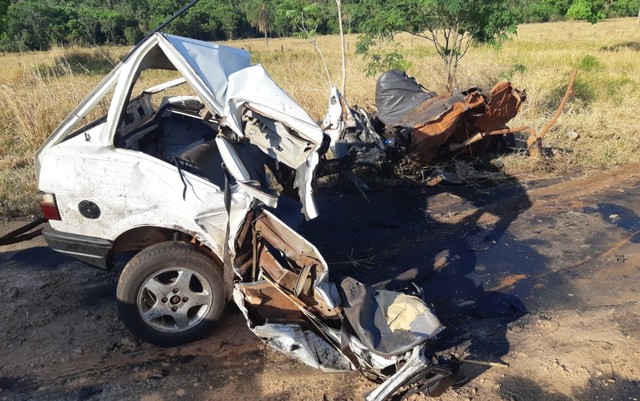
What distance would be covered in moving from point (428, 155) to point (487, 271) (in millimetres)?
2548

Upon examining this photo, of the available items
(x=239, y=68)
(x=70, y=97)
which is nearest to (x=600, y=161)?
(x=239, y=68)

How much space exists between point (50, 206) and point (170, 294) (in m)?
1.13

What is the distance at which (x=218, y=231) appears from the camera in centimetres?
356

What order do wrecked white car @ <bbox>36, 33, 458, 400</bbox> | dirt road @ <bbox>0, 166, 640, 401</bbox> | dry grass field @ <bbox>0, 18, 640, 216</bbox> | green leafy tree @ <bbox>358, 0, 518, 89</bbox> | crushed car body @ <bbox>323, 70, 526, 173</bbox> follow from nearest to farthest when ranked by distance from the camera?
wrecked white car @ <bbox>36, 33, 458, 400</bbox>, dirt road @ <bbox>0, 166, 640, 401</bbox>, crushed car body @ <bbox>323, 70, 526, 173</bbox>, dry grass field @ <bbox>0, 18, 640, 216</bbox>, green leafy tree @ <bbox>358, 0, 518, 89</bbox>

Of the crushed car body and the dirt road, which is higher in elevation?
the crushed car body

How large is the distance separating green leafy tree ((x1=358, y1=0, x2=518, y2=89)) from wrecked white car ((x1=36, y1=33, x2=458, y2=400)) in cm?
666

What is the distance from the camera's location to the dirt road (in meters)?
3.32

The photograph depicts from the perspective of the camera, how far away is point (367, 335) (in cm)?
305

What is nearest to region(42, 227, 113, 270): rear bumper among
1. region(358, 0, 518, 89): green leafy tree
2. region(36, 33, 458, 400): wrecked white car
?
region(36, 33, 458, 400): wrecked white car

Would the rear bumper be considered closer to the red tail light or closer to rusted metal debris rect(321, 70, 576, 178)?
the red tail light

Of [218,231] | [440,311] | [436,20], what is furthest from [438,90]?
[218,231]

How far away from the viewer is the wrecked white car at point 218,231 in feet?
10.6

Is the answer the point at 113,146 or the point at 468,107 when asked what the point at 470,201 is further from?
the point at 113,146

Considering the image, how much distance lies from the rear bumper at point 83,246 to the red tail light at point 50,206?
135mm
